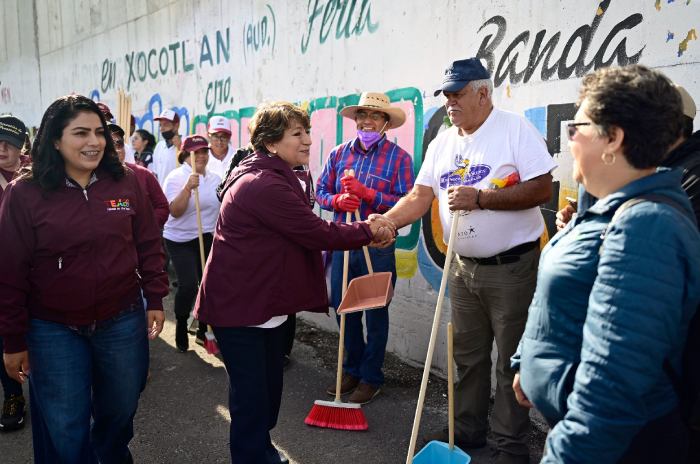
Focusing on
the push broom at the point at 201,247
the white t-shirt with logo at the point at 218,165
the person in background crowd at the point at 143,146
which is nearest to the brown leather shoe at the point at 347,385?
the push broom at the point at 201,247

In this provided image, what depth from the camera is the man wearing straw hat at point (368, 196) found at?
14.6ft

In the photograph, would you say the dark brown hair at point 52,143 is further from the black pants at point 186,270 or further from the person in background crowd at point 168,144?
the person in background crowd at point 168,144

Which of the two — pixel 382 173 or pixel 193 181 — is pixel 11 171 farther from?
pixel 382 173

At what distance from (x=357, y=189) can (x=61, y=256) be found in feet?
7.13

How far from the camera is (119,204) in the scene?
2.92 metres

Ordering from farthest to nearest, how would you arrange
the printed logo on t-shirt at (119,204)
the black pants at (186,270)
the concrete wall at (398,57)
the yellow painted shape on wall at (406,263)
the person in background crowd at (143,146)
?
the person in background crowd at (143,146) < the black pants at (186,270) < the yellow painted shape on wall at (406,263) < the concrete wall at (398,57) < the printed logo on t-shirt at (119,204)

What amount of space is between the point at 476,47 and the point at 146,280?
2.79 m

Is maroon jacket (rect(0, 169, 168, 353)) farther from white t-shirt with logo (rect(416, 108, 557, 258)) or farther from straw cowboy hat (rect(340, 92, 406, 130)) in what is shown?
straw cowboy hat (rect(340, 92, 406, 130))

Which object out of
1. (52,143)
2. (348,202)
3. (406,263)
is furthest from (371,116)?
(52,143)

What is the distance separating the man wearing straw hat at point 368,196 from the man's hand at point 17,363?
2.26 meters

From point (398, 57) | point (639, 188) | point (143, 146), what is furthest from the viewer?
point (143, 146)

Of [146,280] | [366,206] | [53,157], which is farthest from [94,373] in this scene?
[366,206]

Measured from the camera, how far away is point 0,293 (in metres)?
2.68

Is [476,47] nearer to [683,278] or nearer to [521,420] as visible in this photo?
[521,420]
